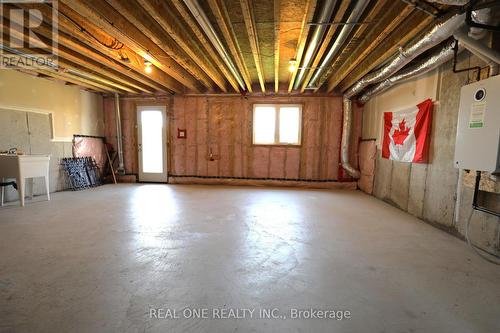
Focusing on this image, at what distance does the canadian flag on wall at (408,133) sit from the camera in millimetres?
3357

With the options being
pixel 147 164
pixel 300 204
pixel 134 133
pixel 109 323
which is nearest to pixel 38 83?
pixel 134 133

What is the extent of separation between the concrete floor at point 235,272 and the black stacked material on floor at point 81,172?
2.10m

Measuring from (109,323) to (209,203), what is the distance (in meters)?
2.86

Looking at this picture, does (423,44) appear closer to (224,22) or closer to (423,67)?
(423,67)

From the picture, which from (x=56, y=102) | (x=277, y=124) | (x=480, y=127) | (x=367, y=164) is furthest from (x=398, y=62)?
(x=56, y=102)

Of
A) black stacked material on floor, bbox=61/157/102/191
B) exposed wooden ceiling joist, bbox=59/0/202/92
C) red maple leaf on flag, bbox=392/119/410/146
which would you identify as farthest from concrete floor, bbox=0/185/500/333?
exposed wooden ceiling joist, bbox=59/0/202/92

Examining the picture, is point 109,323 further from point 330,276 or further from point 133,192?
point 133,192

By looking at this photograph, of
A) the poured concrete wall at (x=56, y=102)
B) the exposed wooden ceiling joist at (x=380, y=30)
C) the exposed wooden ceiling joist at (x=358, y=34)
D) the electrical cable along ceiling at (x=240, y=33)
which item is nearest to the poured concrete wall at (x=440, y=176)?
the electrical cable along ceiling at (x=240, y=33)

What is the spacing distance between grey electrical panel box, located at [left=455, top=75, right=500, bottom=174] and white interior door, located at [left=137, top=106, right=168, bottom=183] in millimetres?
6072

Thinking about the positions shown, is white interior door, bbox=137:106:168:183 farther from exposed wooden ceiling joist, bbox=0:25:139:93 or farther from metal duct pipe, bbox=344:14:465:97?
metal duct pipe, bbox=344:14:465:97

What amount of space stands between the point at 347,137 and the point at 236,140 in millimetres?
2833

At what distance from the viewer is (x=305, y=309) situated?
147 centimetres

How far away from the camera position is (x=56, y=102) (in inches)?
199

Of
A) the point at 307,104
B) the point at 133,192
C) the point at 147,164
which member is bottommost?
the point at 133,192
